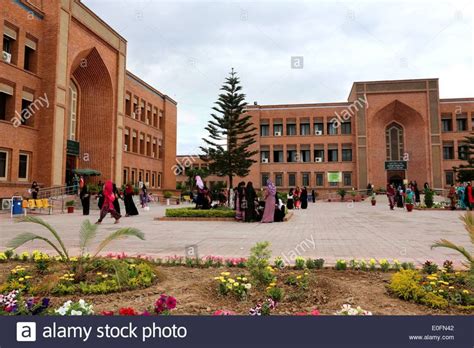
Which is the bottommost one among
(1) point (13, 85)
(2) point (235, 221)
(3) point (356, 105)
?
(2) point (235, 221)

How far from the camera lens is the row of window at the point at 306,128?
178 ft

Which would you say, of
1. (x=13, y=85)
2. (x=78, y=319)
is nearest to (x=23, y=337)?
(x=78, y=319)

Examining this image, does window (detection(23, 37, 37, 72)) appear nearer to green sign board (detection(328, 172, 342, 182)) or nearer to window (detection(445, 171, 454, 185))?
green sign board (detection(328, 172, 342, 182))

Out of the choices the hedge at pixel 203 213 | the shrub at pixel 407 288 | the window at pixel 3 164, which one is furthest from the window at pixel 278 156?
the shrub at pixel 407 288

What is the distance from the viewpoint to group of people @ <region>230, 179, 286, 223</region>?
1491cm

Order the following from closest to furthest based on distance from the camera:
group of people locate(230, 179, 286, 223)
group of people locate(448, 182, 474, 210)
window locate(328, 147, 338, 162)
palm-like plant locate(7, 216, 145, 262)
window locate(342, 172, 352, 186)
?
palm-like plant locate(7, 216, 145, 262), group of people locate(230, 179, 286, 223), group of people locate(448, 182, 474, 210), window locate(342, 172, 352, 186), window locate(328, 147, 338, 162)

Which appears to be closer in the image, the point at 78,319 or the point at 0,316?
the point at 78,319

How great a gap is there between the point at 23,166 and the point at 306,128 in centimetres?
3967

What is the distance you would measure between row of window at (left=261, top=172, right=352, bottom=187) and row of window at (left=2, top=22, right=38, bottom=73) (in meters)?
36.1

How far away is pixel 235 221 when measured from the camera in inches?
618

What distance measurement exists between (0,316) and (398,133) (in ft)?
188

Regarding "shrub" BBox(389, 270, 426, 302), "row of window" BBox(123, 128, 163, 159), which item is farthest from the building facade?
"shrub" BBox(389, 270, 426, 302)

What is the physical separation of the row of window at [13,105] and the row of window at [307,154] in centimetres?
3550

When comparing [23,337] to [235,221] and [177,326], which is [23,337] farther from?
[235,221]
